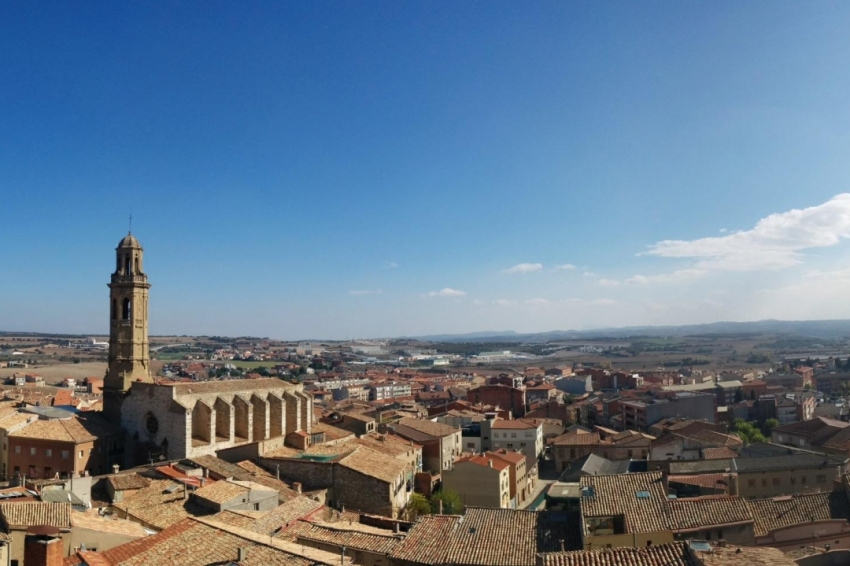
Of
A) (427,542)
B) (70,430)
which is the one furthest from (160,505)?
(70,430)

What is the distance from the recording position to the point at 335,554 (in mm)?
17031

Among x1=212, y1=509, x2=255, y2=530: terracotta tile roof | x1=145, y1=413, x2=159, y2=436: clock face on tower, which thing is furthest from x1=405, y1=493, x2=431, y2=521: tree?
x1=145, y1=413, x2=159, y2=436: clock face on tower

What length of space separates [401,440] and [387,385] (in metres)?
78.8

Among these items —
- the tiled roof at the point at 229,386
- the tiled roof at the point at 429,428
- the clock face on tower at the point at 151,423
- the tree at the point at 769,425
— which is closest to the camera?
the clock face on tower at the point at 151,423

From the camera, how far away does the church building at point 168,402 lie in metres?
37.4

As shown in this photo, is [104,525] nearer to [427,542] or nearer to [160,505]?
[160,505]

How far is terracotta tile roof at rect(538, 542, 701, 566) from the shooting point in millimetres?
11977

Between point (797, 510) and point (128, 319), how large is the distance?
123 ft

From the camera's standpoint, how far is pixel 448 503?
33656 mm

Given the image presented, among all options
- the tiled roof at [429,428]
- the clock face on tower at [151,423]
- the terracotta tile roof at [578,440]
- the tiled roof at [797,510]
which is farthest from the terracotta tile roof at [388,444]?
the tiled roof at [797,510]

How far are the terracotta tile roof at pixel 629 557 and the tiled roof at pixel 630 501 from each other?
5.46 meters

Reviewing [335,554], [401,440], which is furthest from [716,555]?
[401,440]

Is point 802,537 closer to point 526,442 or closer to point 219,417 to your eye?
point 219,417

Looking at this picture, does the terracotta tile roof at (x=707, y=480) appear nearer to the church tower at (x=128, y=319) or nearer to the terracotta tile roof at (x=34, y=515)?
the terracotta tile roof at (x=34, y=515)
